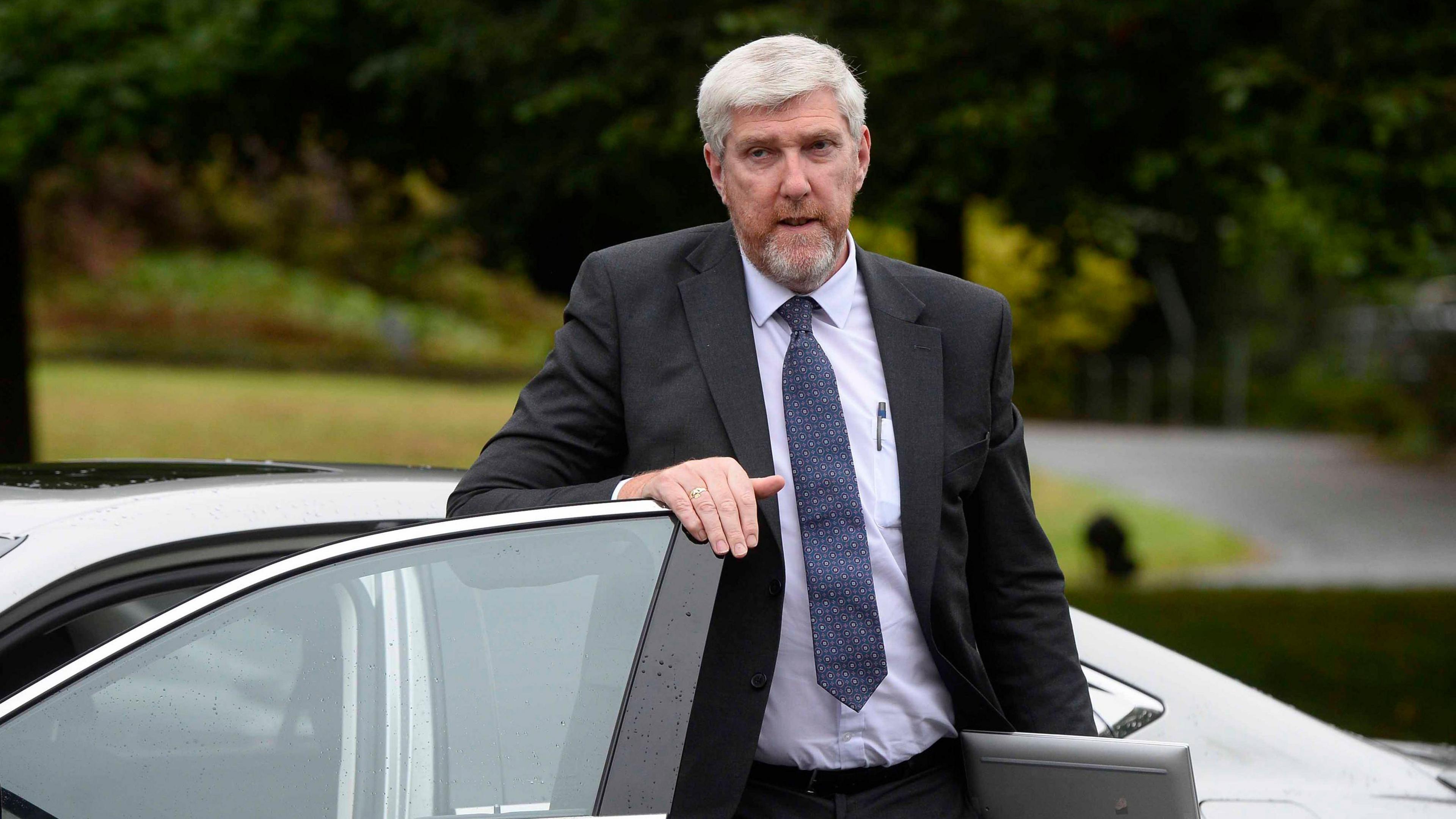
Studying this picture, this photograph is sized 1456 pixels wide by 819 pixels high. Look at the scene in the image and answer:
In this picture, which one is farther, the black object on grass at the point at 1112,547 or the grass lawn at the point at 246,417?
the grass lawn at the point at 246,417

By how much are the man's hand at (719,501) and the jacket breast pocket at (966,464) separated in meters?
0.36

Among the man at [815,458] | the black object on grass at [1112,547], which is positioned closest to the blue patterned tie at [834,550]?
the man at [815,458]

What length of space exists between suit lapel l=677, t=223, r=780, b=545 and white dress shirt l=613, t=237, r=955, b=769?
0.08 feet

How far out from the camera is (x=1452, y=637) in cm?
870

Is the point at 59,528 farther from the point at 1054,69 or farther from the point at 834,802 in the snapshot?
the point at 1054,69

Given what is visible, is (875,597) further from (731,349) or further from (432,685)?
(432,685)

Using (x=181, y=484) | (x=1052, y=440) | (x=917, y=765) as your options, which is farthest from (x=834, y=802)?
(x=1052, y=440)

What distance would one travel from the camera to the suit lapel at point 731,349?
2.04m

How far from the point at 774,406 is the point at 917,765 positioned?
1.78 feet

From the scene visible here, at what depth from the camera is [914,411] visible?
7.01ft

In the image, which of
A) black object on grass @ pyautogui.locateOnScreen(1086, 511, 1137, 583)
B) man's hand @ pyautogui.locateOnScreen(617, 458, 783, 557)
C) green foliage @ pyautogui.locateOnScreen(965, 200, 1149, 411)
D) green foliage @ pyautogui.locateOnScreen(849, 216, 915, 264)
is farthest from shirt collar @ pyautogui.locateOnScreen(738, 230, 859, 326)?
green foliage @ pyautogui.locateOnScreen(965, 200, 1149, 411)

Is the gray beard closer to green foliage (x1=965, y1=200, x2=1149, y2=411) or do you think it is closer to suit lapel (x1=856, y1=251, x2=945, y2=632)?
suit lapel (x1=856, y1=251, x2=945, y2=632)

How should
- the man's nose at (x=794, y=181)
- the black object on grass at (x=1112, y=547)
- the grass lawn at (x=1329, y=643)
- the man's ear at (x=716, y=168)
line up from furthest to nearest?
the black object on grass at (x=1112, y=547)
the grass lawn at (x=1329, y=643)
the man's ear at (x=716, y=168)
the man's nose at (x=794, y=181)

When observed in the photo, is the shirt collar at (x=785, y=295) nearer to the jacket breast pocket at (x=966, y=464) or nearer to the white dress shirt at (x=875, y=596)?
the white dress shirt at (x=875, y=596)
